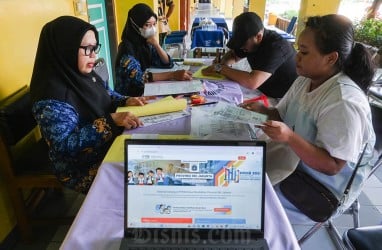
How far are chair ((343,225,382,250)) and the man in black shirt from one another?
0.96m

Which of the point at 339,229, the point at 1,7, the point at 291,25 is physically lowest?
the point at 339,229

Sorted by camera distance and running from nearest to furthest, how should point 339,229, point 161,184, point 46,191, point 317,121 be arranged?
point 161,184 < point 317,121 < point 339,229 < point 46,191

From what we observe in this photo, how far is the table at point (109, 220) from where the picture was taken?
657mm

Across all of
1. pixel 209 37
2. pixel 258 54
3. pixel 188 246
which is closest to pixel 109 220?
pixel 188 246

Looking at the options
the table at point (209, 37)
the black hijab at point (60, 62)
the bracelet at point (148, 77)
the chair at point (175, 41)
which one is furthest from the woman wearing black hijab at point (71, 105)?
the table at point (209, 37)

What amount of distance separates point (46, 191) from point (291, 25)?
5.83 m

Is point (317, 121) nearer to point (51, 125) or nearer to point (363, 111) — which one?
point (363, 111)

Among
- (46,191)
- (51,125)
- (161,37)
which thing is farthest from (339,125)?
(161,37)

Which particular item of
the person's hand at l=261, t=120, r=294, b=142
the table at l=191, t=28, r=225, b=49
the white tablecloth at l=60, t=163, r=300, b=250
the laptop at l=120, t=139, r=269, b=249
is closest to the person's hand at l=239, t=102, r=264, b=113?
the person's hand at l=261, t=120, r=294, b=142

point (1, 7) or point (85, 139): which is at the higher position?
point (1, 7)

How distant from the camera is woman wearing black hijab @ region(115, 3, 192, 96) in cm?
183

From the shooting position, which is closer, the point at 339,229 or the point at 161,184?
the point at 161,184

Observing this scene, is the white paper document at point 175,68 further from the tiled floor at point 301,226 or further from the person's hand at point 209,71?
the tiled floor at point 301,226

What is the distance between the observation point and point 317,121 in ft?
3.49
